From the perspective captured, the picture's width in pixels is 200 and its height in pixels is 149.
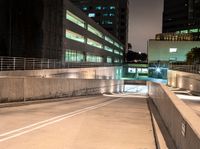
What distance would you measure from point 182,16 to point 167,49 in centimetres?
5060

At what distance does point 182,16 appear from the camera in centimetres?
13862

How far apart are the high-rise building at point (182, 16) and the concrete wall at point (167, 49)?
3560cm

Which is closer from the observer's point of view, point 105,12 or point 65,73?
point 65,73

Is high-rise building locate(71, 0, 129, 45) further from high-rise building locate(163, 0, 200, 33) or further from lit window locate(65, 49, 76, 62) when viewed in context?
lit window locate(65, 49, 76, 62)

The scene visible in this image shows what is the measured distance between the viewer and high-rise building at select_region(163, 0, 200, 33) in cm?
13219

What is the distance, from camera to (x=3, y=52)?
44.7m

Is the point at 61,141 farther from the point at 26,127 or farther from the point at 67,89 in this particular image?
the point at 67,89

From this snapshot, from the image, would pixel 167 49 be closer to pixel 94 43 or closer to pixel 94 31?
pixel 94 31

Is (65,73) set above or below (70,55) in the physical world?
below

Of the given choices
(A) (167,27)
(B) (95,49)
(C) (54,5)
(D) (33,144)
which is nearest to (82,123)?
(D) (33,144)

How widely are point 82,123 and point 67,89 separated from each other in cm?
1236

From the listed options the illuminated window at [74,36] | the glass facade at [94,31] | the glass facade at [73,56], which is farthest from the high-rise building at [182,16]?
the glass facade at [73,56]

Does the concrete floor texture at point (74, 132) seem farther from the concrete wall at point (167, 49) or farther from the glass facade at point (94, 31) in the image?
the concrete wall at point (167, 49)

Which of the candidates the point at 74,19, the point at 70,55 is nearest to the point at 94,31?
the point at 74,19
